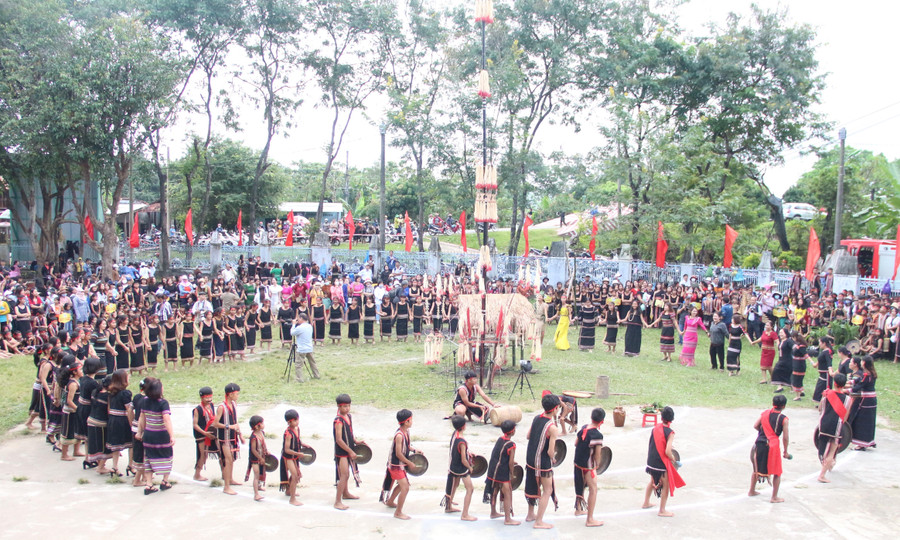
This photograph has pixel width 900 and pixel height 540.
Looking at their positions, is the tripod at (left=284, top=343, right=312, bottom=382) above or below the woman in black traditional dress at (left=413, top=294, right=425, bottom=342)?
below

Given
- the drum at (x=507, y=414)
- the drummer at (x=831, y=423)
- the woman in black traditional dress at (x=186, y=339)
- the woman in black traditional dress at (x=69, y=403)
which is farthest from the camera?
the woman in black traditional dress at (x=186, y=339)

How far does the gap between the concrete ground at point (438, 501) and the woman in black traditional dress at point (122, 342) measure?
3667mm

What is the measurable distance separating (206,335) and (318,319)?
3.89 metres

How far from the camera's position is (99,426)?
31.2 feet

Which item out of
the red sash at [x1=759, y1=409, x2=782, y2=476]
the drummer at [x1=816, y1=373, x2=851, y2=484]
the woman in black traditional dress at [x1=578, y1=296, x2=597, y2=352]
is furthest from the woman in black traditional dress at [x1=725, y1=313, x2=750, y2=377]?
the red sash at [x1=759, y1=409, x2=782, y2=476]

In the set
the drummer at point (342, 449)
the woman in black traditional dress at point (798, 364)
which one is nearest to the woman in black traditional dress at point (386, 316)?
the woman in black traditional dress at point (798, 364)

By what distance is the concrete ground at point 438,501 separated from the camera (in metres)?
7.90

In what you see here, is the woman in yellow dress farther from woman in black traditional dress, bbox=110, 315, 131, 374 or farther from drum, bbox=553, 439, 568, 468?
drum, bbox=553, 439, 568, 468

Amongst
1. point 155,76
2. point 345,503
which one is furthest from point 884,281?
point 155,76

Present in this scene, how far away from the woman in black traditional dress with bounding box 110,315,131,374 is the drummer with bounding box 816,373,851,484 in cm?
1326

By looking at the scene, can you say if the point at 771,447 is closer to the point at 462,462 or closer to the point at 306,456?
the point at 462,462

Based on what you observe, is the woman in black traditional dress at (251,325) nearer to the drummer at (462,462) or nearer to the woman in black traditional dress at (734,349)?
the drummer at (462,462)

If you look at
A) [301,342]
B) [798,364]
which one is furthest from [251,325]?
[798,364]

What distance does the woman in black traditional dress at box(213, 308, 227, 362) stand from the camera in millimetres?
17062
